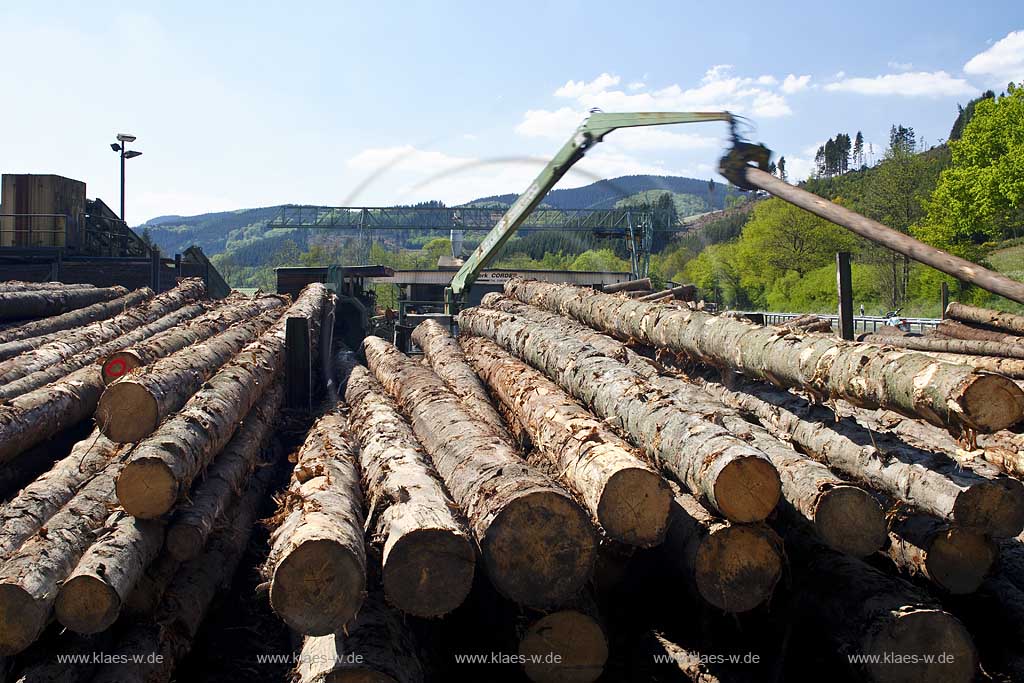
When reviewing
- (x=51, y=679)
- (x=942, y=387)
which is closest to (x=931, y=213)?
(x=942, y=387)

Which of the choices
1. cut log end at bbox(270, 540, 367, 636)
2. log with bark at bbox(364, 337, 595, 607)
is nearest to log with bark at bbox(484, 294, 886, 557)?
log with bark at bbox(364, 337, 595, 607)

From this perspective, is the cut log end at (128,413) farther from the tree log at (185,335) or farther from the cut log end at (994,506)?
the cut log end at (994,506)

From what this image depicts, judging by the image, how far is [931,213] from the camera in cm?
4303

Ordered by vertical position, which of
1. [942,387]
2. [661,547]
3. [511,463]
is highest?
[942,387]

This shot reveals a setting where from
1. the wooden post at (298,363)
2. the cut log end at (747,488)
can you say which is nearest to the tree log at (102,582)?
the cut log end at (747,488)

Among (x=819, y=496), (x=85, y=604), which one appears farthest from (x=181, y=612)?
(x=819, y=496)

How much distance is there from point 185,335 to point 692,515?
6.55 metres

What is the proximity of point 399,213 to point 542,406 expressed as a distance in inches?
1962

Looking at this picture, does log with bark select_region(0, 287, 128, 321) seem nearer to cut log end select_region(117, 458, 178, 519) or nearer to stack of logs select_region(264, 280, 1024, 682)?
stack of logs select_region(264, 280, 1024, 682)

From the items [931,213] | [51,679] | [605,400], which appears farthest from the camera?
[931,213]

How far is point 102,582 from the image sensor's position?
413 cm

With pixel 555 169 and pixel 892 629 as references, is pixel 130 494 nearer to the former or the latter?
pixel 892 629

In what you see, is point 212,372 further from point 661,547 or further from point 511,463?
point 661,547

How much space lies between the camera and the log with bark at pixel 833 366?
4.13m
